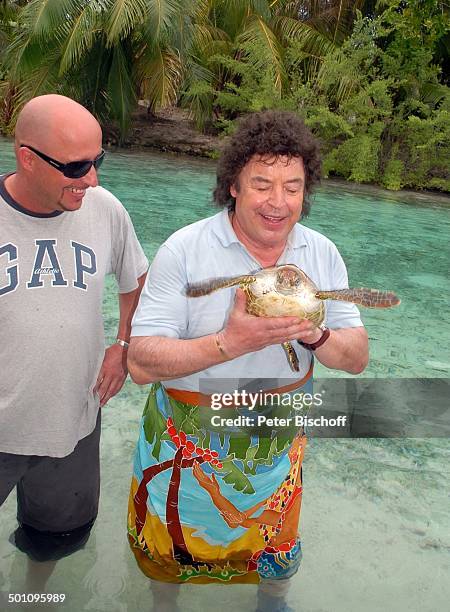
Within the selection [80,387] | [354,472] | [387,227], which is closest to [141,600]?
[80,387]

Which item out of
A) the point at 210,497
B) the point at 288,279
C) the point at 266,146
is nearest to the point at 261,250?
the point at 288,279

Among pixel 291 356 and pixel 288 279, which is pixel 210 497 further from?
pixel 288 279

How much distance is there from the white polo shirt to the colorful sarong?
0.52ft

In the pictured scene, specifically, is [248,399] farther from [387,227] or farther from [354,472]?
[387,227]

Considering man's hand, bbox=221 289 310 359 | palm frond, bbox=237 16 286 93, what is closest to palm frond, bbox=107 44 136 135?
palm frond, bbox=237 16 286 93

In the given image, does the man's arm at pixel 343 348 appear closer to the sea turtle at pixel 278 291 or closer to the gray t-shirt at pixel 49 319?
the sea turtle at pixel 278 291

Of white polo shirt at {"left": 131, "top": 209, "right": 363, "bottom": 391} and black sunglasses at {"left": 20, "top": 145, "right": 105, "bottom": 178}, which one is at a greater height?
→ black sunglasses at {"left": 20, "top": 145, "right": 105, "bottom": 178}

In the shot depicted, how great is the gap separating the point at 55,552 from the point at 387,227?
→ 965cm

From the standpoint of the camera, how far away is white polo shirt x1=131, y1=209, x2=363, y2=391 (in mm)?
1609

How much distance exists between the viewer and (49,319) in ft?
5.66

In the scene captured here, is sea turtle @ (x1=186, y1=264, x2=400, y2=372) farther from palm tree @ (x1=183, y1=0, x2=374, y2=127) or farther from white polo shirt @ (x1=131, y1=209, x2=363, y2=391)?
palm tree @ (x1=183, y1=0, x2=374, y2=127)

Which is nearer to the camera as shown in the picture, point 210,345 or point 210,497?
point 210,345

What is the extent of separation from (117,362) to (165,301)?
0.60 m

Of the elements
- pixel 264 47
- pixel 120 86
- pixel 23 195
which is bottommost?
pixel 120 86
